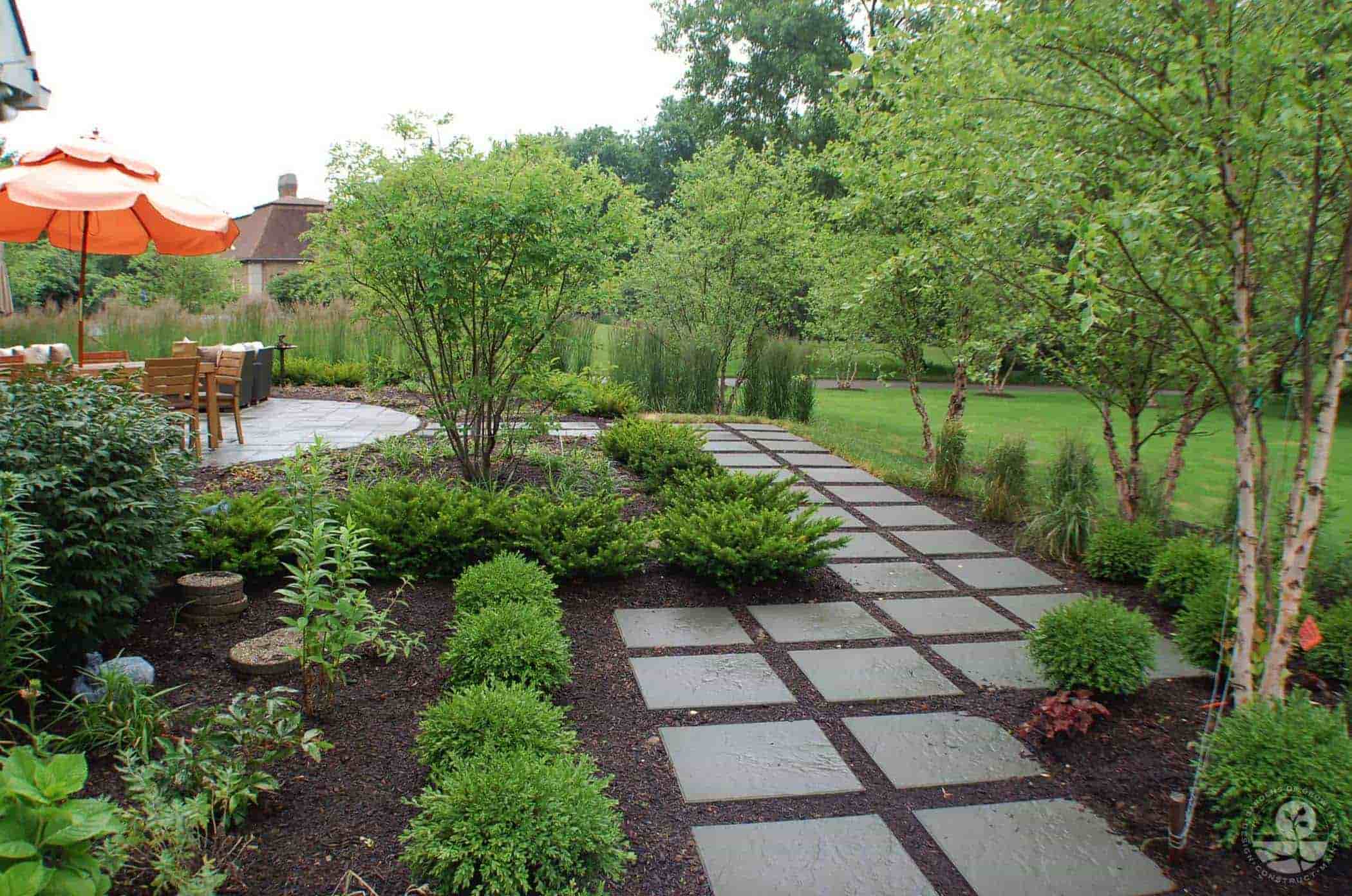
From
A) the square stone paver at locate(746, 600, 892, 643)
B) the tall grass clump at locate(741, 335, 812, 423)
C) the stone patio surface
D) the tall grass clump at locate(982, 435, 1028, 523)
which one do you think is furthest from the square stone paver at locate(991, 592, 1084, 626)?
the tall grass clump at locate(741, 335, 812, 423)

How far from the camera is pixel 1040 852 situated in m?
2.05

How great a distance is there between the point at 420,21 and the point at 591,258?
2.10 m

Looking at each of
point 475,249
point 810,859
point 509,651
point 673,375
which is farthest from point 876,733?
point 673,375

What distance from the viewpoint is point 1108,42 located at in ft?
8.31

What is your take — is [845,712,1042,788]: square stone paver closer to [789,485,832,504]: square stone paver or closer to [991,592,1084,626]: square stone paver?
[991,592,1084,626]: square stone paver

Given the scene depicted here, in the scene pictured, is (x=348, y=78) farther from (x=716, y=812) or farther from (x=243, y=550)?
(x=716, y=812)

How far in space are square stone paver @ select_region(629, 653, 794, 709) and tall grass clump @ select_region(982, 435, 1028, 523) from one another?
115 inches

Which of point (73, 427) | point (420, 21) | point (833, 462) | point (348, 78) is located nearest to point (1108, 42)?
point (73, 427)

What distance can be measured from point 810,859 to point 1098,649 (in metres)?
1.40

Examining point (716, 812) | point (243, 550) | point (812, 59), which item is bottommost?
point (716, 812)

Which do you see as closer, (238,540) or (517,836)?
(517,836)

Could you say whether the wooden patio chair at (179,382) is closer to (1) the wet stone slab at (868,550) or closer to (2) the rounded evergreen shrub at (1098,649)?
(1) the wet stone slab at (868,550)

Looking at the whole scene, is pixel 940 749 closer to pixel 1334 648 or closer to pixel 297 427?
pixel 1334 648

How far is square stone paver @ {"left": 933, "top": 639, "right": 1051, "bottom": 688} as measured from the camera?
10.0ft
